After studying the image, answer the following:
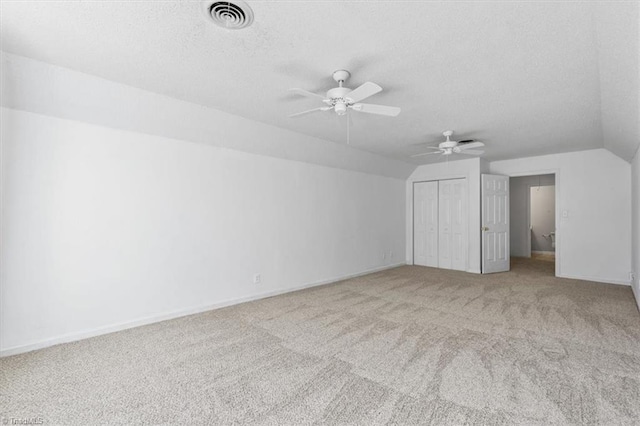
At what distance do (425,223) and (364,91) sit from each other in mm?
5479

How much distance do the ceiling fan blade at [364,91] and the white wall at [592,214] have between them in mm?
5399

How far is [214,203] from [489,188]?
5.55 meters

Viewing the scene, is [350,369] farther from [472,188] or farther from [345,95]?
[472,188]

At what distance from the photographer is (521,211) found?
886 centimetres

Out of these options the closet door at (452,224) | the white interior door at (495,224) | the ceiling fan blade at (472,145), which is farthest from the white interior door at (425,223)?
the ceiling fan blade at (472,145)

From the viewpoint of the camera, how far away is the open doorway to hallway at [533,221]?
8.52 meters

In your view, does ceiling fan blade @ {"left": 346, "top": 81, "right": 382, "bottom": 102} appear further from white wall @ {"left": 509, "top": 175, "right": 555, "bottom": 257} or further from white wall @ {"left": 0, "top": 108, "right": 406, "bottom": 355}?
white wall @ {"left": 509, "top": 175, "right": 555, "bottom": 257}

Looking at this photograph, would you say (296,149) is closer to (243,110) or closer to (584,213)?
(243,110)

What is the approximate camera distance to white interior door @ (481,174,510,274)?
6.30 metres

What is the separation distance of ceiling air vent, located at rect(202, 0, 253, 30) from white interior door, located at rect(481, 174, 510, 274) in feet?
19.2

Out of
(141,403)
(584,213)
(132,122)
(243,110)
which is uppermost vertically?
(243,110)

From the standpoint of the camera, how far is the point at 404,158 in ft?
20.9

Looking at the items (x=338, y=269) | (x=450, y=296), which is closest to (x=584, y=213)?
(x=450, y=296)

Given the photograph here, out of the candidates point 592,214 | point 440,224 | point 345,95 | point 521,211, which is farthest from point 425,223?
point 345,95
